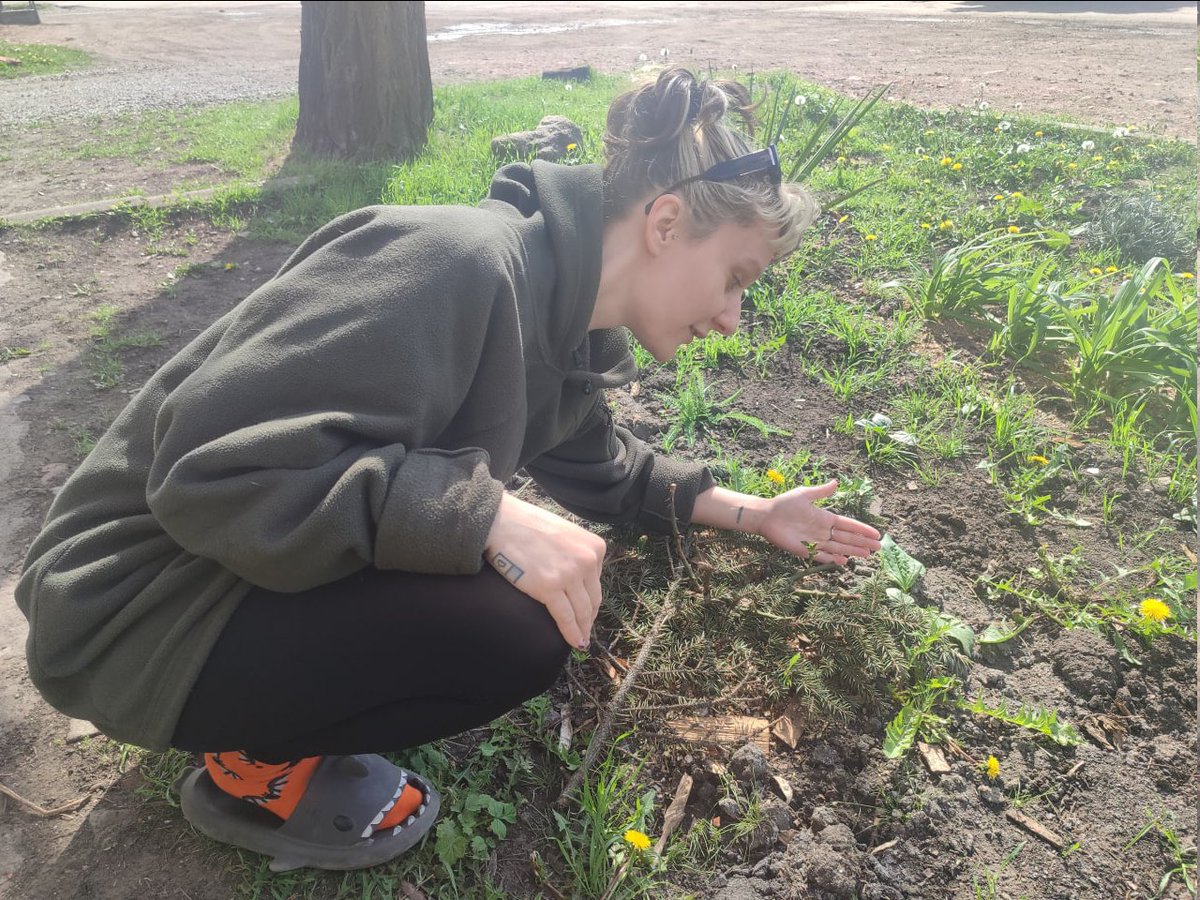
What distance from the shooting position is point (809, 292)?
3.36m

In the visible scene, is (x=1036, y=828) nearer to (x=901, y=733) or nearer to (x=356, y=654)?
(x=901, y=733)

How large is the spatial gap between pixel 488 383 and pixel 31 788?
1269 millimetres

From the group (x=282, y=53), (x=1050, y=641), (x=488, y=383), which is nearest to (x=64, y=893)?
(x=488, y=383)

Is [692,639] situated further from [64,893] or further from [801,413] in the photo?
[64,893]

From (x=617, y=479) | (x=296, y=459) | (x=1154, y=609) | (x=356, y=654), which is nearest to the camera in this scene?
(x=296, y=459)

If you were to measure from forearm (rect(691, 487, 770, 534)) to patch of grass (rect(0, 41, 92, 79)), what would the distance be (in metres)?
9.24

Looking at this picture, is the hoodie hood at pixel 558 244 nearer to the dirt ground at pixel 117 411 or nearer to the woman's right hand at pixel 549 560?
the woman's right hand at pixel 549 560

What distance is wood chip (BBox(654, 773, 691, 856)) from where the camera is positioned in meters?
1.54

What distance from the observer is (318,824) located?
1467 mm

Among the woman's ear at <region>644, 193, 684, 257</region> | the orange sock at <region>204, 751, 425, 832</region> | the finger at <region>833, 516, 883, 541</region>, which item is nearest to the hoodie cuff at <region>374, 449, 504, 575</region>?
the orange sock at <region>204, 751, 425, 832</region>

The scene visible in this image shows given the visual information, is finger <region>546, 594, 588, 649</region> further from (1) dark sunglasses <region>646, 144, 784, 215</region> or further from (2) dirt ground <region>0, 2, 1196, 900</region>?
(1) dark sunglasses <region>646, 144, 784, 215</region>

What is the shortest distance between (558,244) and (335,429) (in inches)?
22.4

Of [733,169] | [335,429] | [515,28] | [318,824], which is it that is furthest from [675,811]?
[515,28]

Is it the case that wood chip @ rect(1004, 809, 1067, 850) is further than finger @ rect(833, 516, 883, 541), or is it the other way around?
finger @ rect(833, 516, 883, 541)
